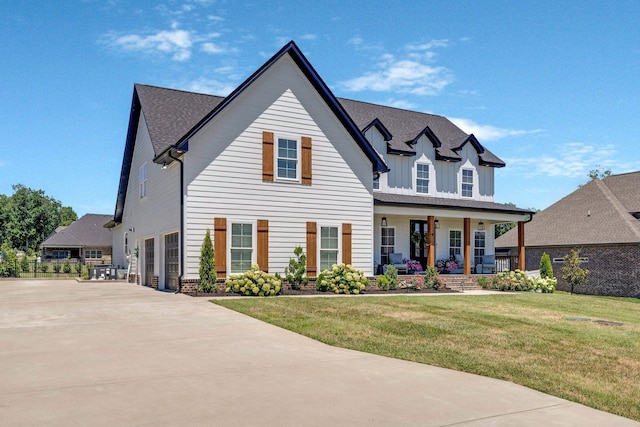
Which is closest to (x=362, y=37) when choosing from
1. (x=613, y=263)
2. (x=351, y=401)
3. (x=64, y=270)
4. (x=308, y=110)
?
(x=308, y=110)

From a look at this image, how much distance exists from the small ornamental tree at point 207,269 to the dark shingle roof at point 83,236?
36.6 meters

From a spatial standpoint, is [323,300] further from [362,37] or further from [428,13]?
[428,13]

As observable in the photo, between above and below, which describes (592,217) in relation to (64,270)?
above

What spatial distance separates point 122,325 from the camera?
34.0 feet

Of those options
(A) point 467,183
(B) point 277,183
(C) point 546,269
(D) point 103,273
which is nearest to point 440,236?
(A) point 467,183

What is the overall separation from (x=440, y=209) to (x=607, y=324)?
36.4 ft

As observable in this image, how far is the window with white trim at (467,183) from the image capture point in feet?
87.4

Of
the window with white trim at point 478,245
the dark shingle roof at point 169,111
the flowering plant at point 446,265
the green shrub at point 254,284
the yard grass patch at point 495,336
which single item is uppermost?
the dark shingle roof at point 169,111

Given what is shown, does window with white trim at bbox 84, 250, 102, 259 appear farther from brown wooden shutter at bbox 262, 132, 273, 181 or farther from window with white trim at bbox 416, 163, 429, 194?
brown wooden shutter at bbox 262, 132, 273, 181

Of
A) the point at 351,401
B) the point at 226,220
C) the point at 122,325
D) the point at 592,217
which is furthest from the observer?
the point at 592,217

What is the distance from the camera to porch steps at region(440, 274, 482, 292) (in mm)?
22422

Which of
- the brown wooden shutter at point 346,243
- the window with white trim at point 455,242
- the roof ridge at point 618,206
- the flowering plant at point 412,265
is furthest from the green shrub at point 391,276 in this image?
the roof ridge at point 618,206

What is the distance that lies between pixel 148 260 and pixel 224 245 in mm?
6911

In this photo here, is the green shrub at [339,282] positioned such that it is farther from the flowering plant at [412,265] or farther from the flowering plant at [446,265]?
the flowering plant at [446,265]
